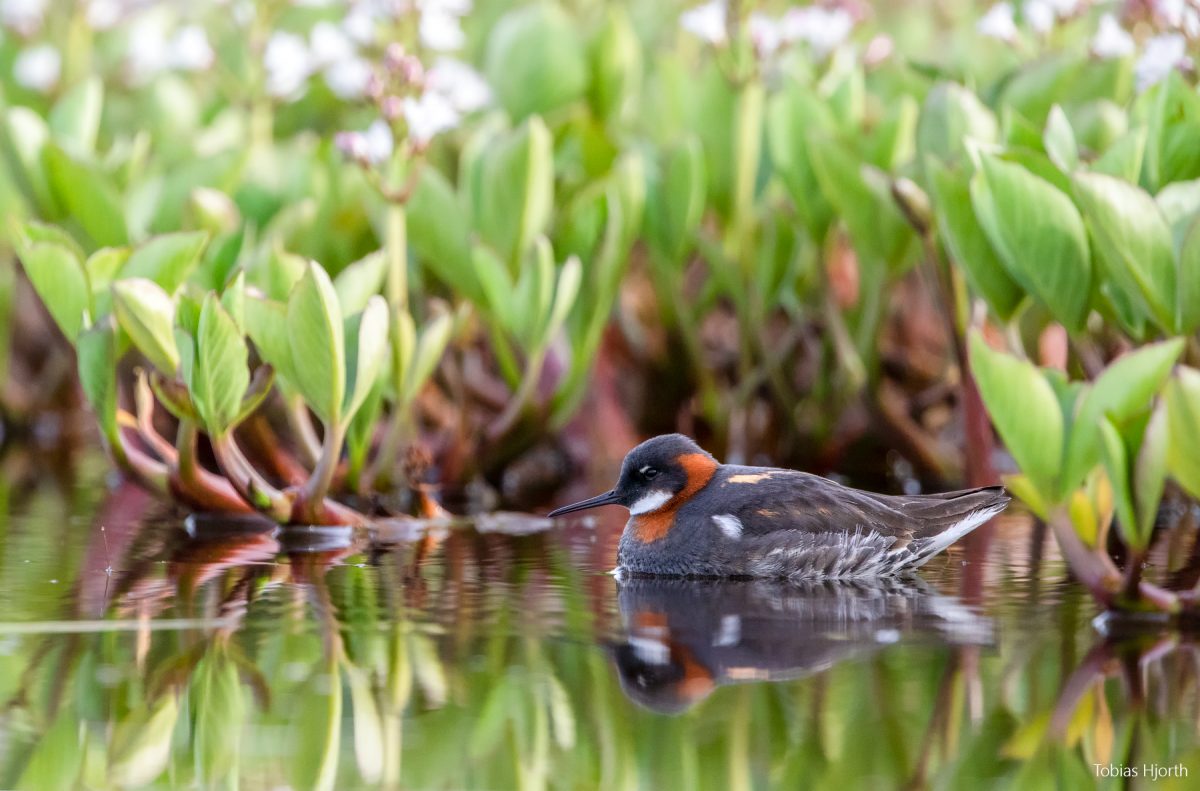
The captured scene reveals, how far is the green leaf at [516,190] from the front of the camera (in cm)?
741

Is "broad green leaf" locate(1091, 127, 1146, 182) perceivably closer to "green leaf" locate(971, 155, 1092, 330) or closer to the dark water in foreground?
"green leaf" locate(971, 155, 1092, 330)

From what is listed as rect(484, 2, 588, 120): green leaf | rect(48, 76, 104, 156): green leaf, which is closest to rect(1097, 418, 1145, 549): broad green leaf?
rect(484, 2, 588, 120): green leaf

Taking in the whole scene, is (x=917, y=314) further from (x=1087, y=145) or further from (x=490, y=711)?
(x=490, y=711)

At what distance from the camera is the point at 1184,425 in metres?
4.48

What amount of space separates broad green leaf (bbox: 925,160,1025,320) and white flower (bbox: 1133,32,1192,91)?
3.35 ft

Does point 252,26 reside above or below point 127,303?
above

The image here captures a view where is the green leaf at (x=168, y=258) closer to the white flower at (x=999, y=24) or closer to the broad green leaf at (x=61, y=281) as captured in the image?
the broad green leaf at (x=61, y=281)

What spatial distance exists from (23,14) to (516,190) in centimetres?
496

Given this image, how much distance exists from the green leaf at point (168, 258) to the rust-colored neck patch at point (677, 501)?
Result: 1.90m

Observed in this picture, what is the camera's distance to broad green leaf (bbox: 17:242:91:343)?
638 centimetres

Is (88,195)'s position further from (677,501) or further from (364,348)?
(677,501)

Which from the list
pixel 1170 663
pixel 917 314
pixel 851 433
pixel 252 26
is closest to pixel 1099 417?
pixel 1170 663

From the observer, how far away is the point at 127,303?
19.5ft

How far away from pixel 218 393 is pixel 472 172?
204 centimetres
